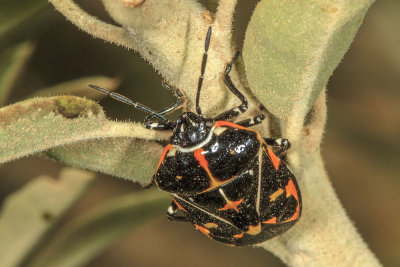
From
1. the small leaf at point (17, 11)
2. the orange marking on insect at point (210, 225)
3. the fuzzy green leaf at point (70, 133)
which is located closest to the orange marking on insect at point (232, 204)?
the orange marking on insect at point (210, 225)

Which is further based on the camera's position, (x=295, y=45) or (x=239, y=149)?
(x=239, y=149)

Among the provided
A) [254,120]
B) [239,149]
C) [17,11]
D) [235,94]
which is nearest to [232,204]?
[239,149]

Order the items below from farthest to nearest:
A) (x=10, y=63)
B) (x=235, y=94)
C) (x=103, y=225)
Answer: (x=103, y=225) < (x=10, y=63) < (x=235, y=94)

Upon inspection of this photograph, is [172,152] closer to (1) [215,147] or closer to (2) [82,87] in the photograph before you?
(1) [215,147]

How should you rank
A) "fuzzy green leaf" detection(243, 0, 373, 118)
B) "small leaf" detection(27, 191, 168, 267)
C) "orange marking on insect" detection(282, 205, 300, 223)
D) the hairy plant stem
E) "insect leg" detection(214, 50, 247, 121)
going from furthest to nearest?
1. "small leaf" detection(27, 191, 168, 267)
2. "orange marking on insect" detection(282, 205, 300, 223)
3. "insect leg" detection(214, 50, 247, 121)
4. the hairy plant stem
5. "fuzzy green leaf" detection(243, 0, 373, 118)

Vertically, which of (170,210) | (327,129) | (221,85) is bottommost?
(327,129)

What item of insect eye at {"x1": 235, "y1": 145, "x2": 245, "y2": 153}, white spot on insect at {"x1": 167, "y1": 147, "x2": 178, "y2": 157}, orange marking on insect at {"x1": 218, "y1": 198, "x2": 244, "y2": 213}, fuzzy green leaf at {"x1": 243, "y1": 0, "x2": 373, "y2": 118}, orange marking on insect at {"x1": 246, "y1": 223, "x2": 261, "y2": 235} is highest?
fuzzy green leaf at {"x1": 243, "y1": 0, "x2": 373, "y2": 118}

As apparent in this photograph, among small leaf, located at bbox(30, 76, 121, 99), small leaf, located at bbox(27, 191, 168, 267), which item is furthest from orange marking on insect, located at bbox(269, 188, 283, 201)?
small leaf, located at bbox(30, 76, 121, 99)

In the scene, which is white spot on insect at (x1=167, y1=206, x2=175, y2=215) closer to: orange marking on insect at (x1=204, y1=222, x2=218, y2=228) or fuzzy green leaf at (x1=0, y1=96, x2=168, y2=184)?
orange marking on insect at (x1=204, y1=222, x2=218, y2=228)
